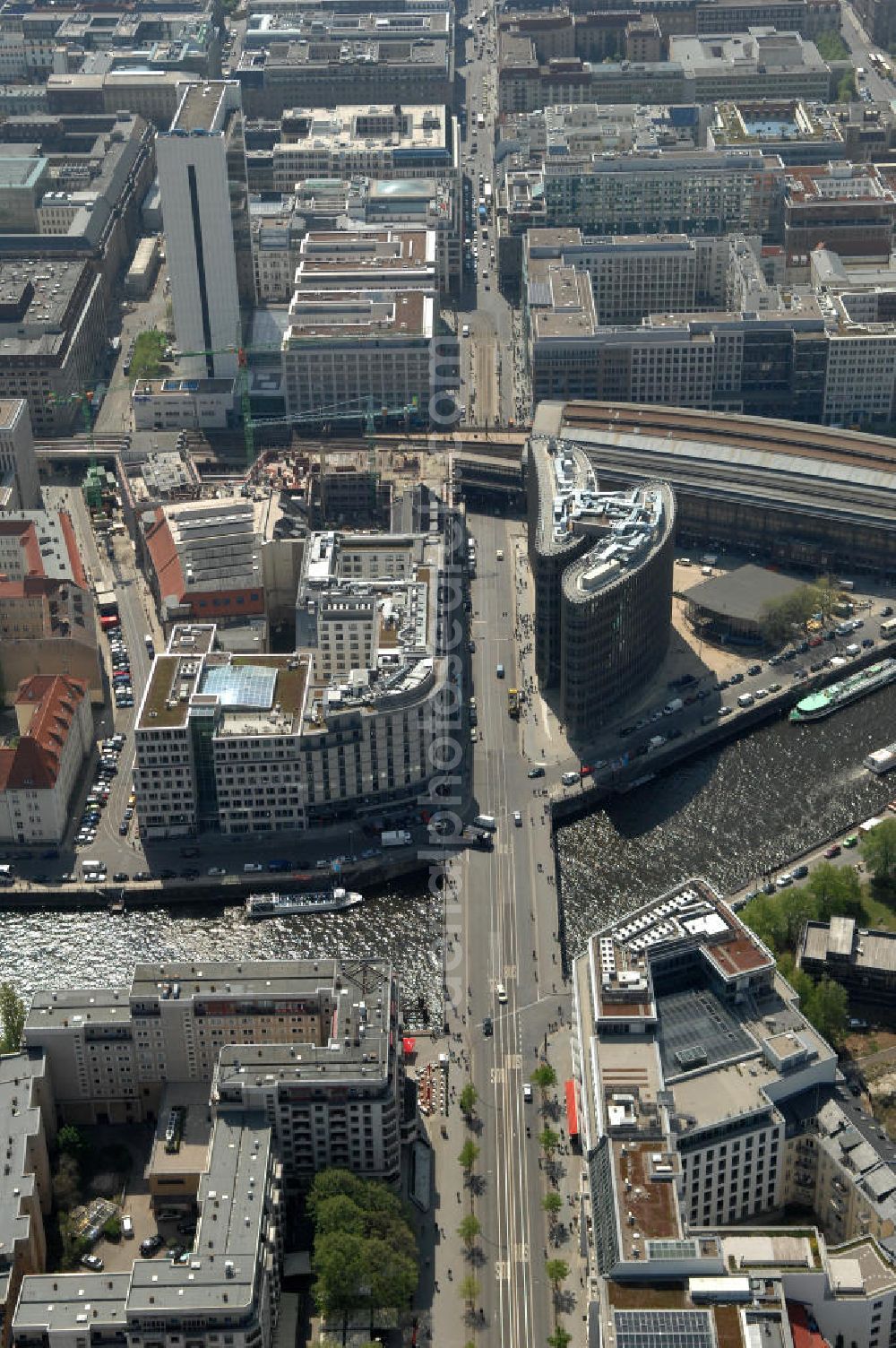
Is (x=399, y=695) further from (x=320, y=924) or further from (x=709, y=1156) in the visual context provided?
(x=709, y=1156)

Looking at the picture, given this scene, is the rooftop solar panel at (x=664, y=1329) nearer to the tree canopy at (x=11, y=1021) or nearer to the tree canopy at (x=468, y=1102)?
the tree canopy at (x=468, y=1102)

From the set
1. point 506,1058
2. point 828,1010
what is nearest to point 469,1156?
point 506,1058

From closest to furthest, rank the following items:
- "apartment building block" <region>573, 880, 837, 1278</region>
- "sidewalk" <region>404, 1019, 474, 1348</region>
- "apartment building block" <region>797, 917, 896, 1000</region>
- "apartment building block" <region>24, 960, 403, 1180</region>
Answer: "apartment building block" <region>573, 880, 837, 1278</region> < "sidewalk" <region>404, 1019, 474, 1348</region> < "apartment building block" <region>24, 960, 403, 1180</region> < "apartment building block" <region>797, 917, 896, 1000</region>

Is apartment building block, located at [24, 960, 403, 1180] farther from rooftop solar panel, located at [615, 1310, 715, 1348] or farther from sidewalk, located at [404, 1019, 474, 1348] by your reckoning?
rooftop solar panel, located at [615, 1310, 715, 1348]

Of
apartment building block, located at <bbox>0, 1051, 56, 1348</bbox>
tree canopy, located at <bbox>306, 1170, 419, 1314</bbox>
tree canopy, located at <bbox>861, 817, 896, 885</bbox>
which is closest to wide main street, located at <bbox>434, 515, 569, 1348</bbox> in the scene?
tree canopy, located at <bbox>306, 1170, 419, 1314</bbox>

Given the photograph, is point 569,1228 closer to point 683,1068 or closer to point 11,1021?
point 683,1068

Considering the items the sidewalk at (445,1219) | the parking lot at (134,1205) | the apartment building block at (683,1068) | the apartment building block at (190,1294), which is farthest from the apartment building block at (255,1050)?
the apartment building block at (683,1068)

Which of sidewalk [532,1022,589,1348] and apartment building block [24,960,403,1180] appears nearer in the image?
sidewalk [532,1022,589,1348]

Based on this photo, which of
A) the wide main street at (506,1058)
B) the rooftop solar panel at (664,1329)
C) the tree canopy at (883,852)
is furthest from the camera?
the tree canopy at (883,852)
